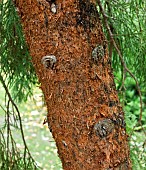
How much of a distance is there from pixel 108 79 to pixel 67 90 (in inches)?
3.4

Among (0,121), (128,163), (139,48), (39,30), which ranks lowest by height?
(0,121)

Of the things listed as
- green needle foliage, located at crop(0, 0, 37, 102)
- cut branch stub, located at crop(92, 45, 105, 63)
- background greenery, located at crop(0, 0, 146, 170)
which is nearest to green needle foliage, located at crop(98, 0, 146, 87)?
background greenery, located at crop(0, 0, 146, 170)

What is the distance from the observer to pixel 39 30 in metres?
0.83

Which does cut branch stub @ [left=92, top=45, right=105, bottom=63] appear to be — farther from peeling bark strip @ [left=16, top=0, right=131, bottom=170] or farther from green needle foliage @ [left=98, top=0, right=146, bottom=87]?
green needle foliage @ [left=98, top=0, right=146, bottom=87]

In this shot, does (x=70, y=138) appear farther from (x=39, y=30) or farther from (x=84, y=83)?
(x=39, y=30)

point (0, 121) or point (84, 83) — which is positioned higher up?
point (84, 83)

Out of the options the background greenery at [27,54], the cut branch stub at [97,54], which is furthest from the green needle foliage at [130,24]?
the cut branch stub at [97,54]

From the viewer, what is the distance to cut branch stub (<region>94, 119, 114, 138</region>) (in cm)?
81

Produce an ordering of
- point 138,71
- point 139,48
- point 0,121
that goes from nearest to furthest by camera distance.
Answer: point 139,48
point 138,71
point 0,121

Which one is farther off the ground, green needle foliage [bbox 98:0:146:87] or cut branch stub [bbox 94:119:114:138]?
green needle foliage [bbox 98:0:146:87]

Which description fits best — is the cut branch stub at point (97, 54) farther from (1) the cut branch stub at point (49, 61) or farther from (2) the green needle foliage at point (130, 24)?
(2) the green needle foliage at point (130, 24)

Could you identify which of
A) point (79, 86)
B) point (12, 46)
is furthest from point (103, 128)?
point (12, 46)

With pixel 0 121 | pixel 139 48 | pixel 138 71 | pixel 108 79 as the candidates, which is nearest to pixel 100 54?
pixel 108 79

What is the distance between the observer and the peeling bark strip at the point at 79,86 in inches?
32.0
